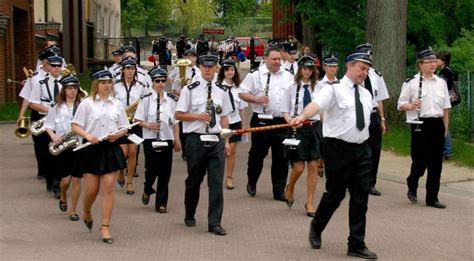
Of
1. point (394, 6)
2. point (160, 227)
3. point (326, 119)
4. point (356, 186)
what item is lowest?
point (160, 227)

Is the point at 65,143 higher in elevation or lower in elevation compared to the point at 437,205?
higher

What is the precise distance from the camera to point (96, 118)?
9.54m

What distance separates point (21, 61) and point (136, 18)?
53386mm

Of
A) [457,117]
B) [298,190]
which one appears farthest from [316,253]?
[457,117]

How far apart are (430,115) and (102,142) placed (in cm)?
410

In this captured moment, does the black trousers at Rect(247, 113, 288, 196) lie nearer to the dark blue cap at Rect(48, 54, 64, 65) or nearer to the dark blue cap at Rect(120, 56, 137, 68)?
the dark blue cap at Rect(120, 56, 137, 68)

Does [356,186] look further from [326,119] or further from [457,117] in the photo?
[457,117]

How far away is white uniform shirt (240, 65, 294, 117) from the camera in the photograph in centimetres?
1205

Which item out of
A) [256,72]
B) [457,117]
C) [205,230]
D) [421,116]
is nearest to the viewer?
[205,230]

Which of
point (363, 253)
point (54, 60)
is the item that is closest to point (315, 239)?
point (363, 253)

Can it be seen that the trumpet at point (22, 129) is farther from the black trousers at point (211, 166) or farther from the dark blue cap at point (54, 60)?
the black trousers at point (211, 166)

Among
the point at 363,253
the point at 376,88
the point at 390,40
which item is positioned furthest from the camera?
the point at 390,40

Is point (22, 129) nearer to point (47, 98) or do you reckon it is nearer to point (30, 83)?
point (30, 83)

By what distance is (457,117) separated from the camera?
672 inches
